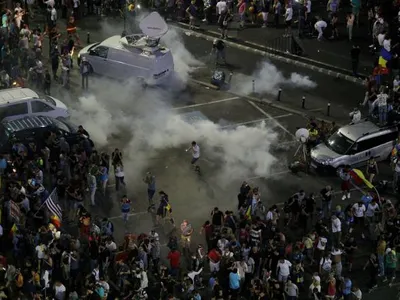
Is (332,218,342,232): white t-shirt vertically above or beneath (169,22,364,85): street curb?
above

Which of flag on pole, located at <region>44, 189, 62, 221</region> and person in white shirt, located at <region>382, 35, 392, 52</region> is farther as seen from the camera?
person in white shirt, located at <region>382, 35, 392, 52</region>

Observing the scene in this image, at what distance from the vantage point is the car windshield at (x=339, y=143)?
30766mm

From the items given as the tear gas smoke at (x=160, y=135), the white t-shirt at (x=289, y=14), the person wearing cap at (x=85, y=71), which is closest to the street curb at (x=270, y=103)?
the tear gas smoke at (x=160, y=135)

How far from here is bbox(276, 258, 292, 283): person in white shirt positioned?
24203 millimetres

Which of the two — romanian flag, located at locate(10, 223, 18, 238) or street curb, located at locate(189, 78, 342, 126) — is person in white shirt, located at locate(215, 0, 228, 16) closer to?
street curb, located at locate(189, 78, 342, 126)

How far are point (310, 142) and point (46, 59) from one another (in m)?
13.8

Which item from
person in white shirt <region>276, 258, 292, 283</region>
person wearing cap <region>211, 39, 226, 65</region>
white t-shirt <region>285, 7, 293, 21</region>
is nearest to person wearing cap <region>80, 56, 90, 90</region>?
person wearing cap <region>211, 39, 226, 65</region>

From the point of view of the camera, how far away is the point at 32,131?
2975 cm

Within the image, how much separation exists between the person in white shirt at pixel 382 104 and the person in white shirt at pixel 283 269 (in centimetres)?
953

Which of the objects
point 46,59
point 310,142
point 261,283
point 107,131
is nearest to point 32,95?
point 107,131

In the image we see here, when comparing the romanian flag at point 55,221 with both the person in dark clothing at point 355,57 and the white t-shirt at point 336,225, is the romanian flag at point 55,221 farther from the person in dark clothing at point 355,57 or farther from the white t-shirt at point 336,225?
the person in dark clothing at point 355,57

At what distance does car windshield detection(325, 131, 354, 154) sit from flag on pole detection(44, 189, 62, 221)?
10.4 metres

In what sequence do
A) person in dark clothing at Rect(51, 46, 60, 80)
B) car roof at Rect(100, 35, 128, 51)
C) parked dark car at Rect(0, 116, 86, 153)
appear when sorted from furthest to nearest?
car roof at Rect(100, 35, 128, 51) → person in dark clothing at Rect(51, 46, 60, 80) → parked dark car at Rect(0, 116, 86, 153)

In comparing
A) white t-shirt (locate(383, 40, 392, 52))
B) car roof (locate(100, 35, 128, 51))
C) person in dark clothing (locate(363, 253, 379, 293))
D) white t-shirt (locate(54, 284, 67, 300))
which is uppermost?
white t-shirt (locate(383, 40, 392, 52))
